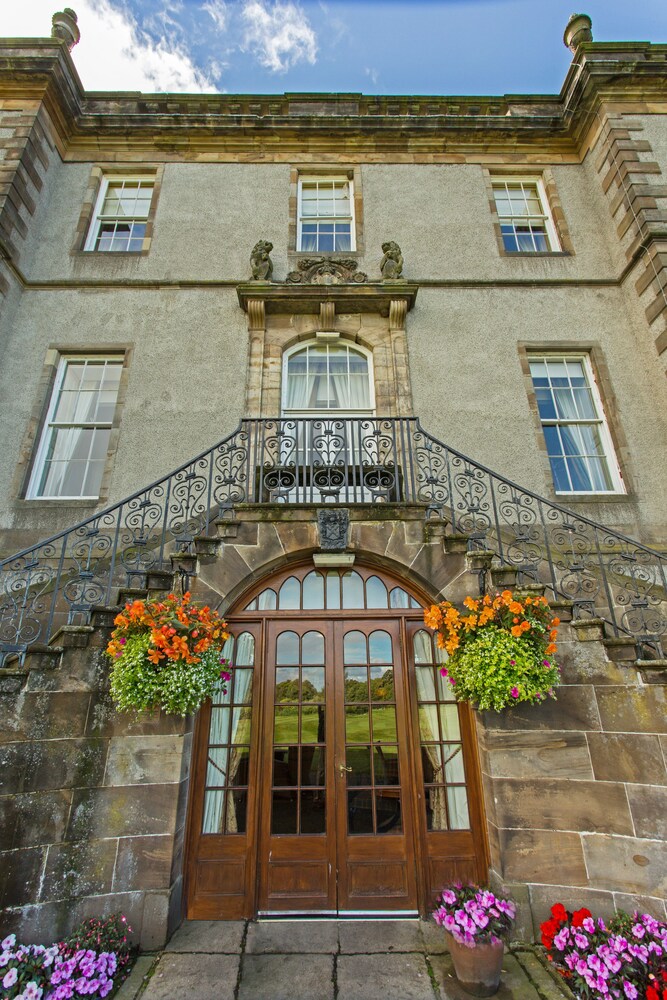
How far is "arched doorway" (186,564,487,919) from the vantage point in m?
4.61

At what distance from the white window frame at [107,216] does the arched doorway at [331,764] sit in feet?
24.6

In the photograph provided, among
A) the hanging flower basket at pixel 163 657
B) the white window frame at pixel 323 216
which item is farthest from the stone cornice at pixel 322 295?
the hanging flower basket at pixel 163 657

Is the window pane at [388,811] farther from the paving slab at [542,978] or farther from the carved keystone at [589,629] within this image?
the carved keystone at [589,629]

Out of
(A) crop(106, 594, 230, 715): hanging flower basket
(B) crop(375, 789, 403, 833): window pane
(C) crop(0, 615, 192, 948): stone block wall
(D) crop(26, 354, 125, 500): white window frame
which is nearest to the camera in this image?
(C) crop(0, 615, 192, 948): stone block wall

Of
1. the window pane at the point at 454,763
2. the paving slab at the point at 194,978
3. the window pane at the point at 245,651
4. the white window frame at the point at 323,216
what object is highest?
the white window frame at the point at 323,216

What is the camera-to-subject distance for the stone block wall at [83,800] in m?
4.04

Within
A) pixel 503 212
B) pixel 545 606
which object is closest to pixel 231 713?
pixel 545 606

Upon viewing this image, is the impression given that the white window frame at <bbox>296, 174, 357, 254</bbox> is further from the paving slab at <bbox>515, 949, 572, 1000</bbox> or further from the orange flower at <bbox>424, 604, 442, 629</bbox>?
the paving slab at <bbox>515, 949, 572, 1000</bbox>

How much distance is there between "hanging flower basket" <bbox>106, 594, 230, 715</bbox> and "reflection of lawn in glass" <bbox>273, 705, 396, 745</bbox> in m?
0.98

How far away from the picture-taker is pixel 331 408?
7.66 metres

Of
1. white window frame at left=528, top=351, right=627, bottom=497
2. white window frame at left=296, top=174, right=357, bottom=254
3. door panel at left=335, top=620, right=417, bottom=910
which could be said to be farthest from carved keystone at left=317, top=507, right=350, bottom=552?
white window frame at left=296, top=174, right=357, bottom=254

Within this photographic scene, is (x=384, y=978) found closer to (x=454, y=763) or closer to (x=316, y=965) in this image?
(x=316, y=965)

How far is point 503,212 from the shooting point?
933 cm

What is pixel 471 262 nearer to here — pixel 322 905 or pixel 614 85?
pixel 614 85
